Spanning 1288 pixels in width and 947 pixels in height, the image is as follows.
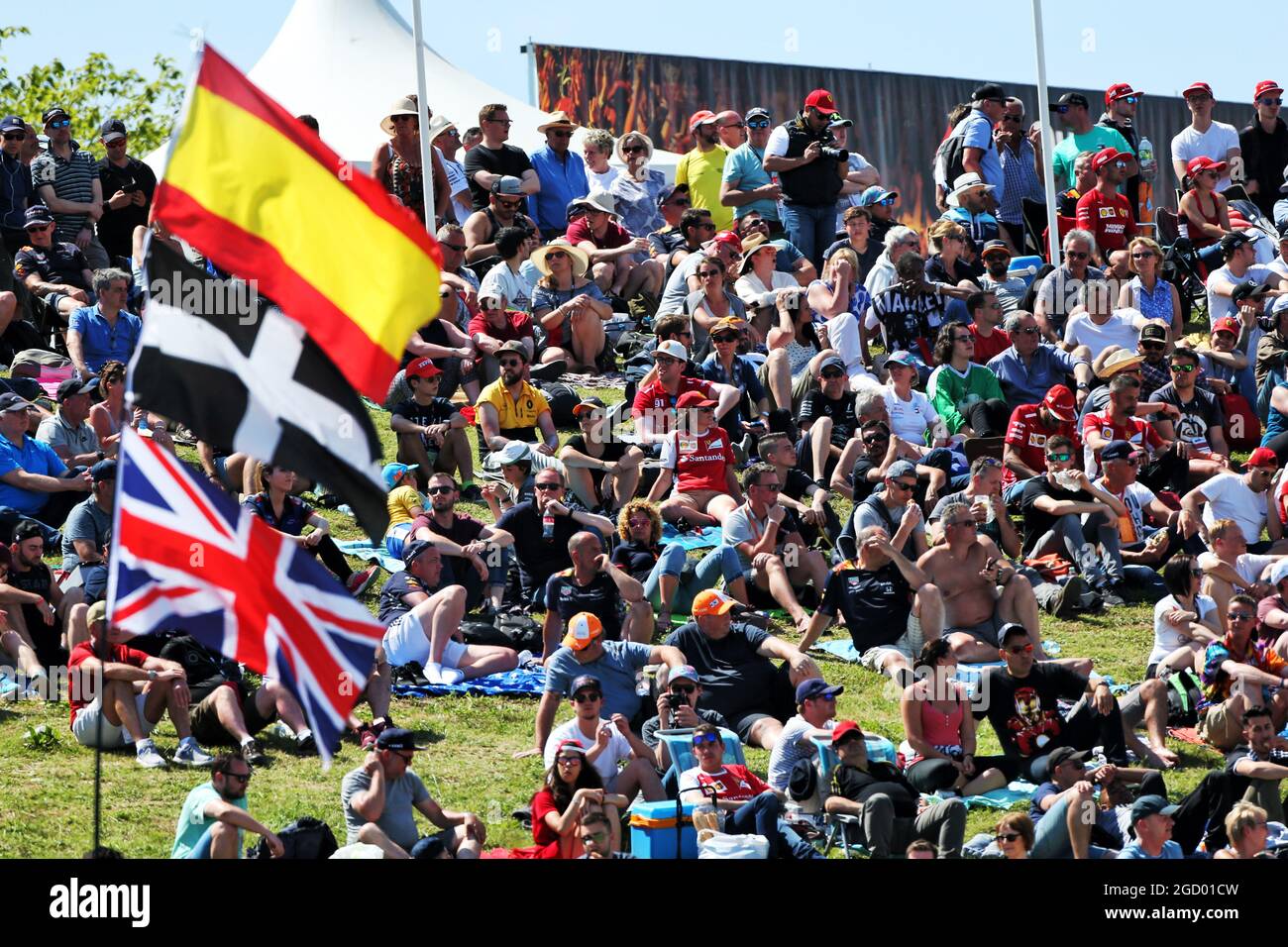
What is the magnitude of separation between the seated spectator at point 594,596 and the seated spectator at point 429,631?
1.46 ft

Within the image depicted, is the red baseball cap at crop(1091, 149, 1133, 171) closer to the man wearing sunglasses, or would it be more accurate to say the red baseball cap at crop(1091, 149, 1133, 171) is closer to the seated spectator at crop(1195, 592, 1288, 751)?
the seated spectator at crop(1195, 592, 1288, 751)

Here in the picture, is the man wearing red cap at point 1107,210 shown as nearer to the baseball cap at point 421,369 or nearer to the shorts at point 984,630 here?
the baseball cap at point 421,369

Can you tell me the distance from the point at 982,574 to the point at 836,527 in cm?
203

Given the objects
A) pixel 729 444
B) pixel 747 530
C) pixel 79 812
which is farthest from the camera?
pixel 729 444

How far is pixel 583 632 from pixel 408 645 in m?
1.47

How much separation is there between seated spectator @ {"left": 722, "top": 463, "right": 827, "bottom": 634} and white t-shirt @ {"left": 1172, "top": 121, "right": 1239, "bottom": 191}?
29.4 ft

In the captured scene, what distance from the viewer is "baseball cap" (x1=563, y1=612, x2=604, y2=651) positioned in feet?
44.6

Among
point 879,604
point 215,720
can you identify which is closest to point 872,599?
point 879,604

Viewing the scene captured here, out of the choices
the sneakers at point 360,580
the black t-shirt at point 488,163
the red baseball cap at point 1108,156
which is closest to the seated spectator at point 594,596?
the sneakers at point 360,580

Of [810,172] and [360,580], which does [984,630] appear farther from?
[810,172]

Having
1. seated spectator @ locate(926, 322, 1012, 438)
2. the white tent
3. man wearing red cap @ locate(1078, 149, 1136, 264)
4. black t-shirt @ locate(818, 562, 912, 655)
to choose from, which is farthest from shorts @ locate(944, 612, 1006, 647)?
the white tent
